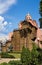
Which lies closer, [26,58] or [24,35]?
[26,58]

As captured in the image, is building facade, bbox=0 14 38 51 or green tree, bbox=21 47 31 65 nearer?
green tree, bbox=21 47 31 65

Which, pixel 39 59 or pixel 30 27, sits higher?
pixel 30 27

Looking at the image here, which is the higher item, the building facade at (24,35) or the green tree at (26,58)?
the building facade at (24,35)

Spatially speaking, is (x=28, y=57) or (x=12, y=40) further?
(x=12, y=40)

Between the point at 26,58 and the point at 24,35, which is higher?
the point at 24,35

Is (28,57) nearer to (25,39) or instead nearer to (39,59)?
(39,59)

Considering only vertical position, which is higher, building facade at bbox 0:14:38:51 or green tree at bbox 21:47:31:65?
building facade at bbox 0:14:38:51

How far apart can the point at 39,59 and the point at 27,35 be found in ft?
126

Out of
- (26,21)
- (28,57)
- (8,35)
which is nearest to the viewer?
(28,57)

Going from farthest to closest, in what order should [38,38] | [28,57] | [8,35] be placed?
[8,35], [38,38], [28,57]

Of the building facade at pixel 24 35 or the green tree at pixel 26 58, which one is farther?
the building facade at pixel 24 35

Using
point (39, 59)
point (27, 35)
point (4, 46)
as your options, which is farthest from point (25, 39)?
point (39, 59)

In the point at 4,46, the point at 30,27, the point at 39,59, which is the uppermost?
the point at 30,27

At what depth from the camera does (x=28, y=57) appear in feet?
85.1
